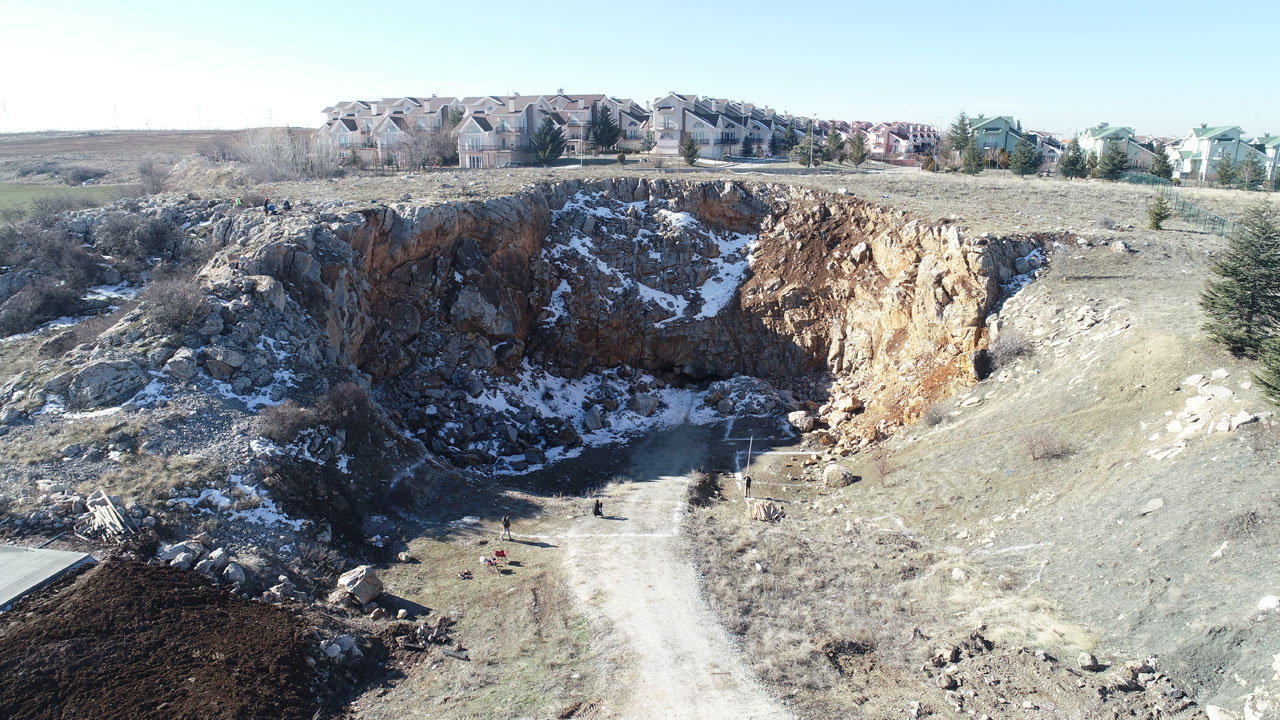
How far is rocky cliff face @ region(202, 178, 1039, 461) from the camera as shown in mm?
25453

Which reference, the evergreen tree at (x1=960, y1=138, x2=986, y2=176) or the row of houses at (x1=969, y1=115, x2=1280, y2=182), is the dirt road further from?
the row of houses at (x1=969, y1=115, x2=1280, y2=182)

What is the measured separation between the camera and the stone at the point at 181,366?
19094mm

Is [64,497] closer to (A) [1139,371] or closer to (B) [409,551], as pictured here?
(B) [409,551]

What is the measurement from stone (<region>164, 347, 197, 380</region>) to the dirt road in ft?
37.2

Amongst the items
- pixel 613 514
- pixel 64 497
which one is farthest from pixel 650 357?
pixel 64 497

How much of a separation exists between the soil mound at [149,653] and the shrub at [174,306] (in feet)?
30.2

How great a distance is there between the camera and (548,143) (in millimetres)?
51188

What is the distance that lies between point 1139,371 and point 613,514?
14.8 metres

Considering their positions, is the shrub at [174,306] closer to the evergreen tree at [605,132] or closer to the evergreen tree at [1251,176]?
the evergreen tree at [605,132]

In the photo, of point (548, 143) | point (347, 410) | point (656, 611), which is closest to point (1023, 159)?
point (548, 143)

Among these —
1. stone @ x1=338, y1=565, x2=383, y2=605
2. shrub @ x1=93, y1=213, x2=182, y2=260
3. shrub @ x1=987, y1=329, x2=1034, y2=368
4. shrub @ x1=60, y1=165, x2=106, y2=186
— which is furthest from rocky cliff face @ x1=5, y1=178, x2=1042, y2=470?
shrub @ x1=60, y1=165, x2=106, y2=186

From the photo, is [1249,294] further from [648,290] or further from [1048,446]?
[648,290]

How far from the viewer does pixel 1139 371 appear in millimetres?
18578

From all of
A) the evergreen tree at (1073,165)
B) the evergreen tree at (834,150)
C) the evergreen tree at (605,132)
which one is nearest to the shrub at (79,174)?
the evergreen tree at (605,132)
